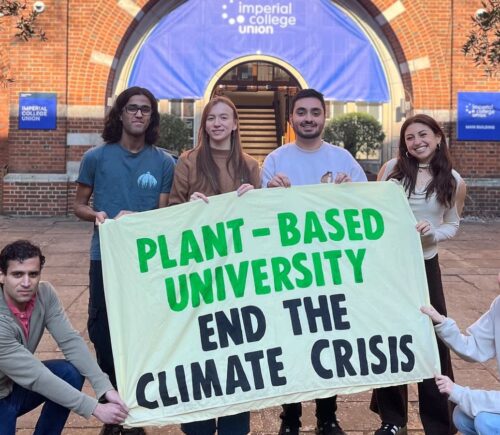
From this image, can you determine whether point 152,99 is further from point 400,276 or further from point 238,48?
point 238,48

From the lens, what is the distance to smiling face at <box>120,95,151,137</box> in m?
3.40

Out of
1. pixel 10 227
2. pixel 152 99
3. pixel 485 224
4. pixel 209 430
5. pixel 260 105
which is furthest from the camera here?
pixel 260 105

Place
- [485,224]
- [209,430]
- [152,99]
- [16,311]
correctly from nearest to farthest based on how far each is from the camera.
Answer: [16,311]
[209,430]
[152,99]
[485,224]

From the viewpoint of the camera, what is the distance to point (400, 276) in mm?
3205

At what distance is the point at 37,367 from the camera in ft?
8.80

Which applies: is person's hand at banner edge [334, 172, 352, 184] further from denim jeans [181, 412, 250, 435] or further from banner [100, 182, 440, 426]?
denim jeans [181, 412, 250, 435]

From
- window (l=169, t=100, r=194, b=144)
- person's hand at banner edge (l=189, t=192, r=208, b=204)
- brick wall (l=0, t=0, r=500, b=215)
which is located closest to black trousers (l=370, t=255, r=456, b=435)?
person's hand at banner edge (l=189, t=192, r=208, b=204)

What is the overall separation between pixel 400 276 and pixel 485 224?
9292 mm

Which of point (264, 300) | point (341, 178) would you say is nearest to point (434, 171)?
point (341, 178)

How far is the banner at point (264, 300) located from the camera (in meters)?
2.96

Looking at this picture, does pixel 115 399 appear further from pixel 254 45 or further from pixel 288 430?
pixel 254 45

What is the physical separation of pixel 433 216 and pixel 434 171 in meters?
0.25

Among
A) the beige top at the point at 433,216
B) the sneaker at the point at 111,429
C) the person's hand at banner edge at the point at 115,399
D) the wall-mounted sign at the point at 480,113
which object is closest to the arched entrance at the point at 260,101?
the wall-mounted sign at the point at 480,113

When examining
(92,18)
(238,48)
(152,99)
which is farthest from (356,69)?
(152,99)
